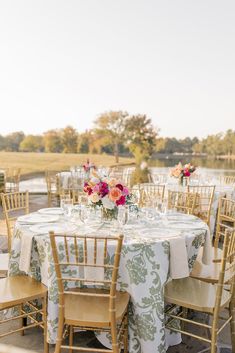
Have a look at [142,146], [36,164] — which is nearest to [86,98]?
[36,164]

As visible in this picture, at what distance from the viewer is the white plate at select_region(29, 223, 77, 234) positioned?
2.93 m

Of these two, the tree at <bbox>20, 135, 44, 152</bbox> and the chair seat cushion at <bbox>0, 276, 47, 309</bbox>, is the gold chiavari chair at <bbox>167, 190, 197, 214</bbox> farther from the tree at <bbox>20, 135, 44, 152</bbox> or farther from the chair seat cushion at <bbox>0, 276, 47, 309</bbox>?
the tree at <bbox>20, 135, 44, 152</bbox>

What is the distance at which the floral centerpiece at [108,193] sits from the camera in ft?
9.84

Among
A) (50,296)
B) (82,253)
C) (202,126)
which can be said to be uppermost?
(202,126)

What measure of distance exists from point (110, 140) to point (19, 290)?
28.3 m

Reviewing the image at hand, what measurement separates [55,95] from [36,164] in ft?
16.6

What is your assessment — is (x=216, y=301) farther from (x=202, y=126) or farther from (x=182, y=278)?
(x=202, y=126)

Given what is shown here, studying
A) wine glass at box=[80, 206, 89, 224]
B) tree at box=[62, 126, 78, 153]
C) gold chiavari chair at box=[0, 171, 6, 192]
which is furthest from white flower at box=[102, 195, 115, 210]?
tree at box=[62, 126, 78, 153]

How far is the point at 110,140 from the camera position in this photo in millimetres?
30750

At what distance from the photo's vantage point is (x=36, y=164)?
75.3 feet

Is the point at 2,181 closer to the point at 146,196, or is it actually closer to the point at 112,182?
the point at 146,196

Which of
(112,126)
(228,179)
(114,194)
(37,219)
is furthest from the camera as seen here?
(112,126)

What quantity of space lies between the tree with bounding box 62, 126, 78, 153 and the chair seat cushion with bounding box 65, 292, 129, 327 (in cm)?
2560

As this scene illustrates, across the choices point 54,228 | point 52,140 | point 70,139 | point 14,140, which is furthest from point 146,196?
point 70,139
